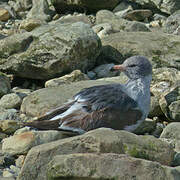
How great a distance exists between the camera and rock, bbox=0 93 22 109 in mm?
9047

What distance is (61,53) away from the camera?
33.3ft

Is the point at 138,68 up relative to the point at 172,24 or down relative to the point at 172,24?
up

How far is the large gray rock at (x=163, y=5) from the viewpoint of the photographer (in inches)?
595

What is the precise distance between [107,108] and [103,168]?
2.05 m

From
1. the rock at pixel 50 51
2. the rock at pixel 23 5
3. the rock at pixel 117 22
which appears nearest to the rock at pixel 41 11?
the rock at pixel 23 5

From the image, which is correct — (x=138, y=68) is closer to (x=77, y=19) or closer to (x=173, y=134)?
(x=173, y=134)

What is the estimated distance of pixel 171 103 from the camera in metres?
8.33

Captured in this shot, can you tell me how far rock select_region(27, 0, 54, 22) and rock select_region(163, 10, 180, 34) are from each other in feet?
13.0

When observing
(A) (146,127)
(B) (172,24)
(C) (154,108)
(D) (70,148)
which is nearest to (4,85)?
(C) (154,108)

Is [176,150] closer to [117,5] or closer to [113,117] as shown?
Result: [113,117]

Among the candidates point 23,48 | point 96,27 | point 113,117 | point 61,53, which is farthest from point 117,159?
point 96,27

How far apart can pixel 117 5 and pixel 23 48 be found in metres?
6.13

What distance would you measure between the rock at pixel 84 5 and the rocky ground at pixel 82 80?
0.11 feet

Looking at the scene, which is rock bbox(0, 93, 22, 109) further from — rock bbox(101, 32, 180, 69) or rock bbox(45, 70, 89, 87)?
rock bbox(101, 32, 180, 69)
